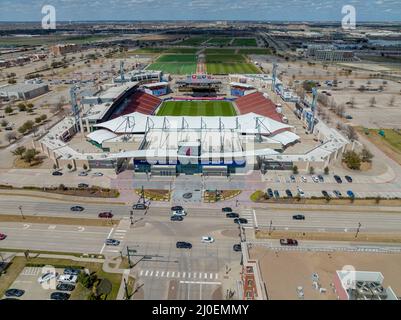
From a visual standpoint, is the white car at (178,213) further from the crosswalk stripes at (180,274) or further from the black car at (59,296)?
the black car at (59,296)

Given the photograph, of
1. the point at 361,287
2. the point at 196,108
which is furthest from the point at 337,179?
the point at 196,108

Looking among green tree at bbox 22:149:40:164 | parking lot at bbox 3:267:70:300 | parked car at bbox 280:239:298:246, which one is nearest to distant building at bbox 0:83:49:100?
green tree at bbox 22:149:40:164

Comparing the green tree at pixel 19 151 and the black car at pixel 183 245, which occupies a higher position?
the green tree at pixel 19 151

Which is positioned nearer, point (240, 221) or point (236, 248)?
point (236, 248)

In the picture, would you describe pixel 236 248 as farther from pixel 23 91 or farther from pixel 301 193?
pixel 23 91

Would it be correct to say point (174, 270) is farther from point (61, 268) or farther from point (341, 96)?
point (341, 96)

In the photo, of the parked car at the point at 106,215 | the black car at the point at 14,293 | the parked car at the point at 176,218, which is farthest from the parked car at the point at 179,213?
the black car at the point at 14,293

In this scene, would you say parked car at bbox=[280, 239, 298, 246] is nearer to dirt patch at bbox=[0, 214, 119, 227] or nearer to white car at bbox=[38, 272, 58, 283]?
dirt patch at bbox=[0, 214, 119, 227]
